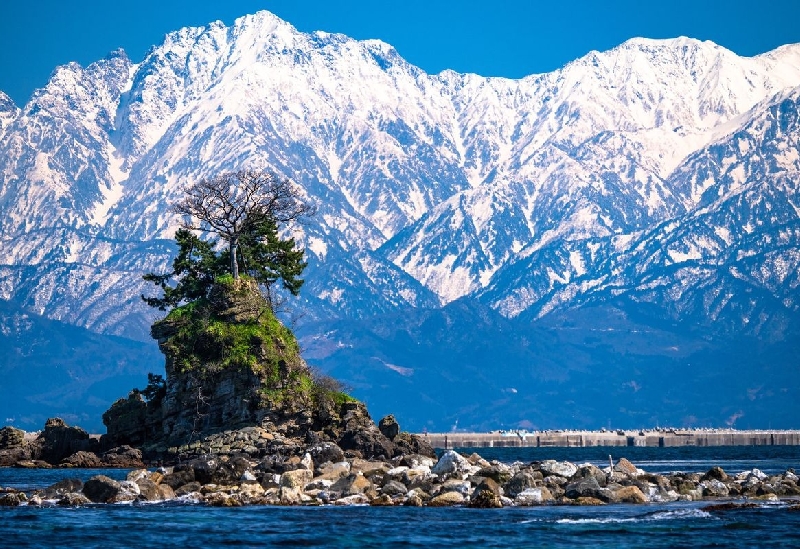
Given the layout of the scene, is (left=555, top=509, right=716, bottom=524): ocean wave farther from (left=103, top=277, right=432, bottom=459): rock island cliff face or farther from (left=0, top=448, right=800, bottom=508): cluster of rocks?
(left=103, top=277, right=432, bottom=459): rock island cliff face

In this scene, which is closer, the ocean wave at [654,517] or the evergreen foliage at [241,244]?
the ocean wave at [654,517]

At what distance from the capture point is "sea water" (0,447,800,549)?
63594 millimetres

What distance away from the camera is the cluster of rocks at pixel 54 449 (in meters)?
126

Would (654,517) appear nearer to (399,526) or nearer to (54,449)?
(399,526)

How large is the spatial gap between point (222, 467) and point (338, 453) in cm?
1193

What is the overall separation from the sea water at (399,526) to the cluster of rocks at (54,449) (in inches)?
1893

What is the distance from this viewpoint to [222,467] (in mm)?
89312

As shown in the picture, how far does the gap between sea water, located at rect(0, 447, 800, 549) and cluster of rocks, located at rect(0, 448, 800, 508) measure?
7.23 feet

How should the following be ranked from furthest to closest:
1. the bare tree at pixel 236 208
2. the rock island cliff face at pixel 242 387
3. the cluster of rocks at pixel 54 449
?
the cluster of rocks at pixel 54 449 < the bare tree at pixel 236 208 < the rock island cliff face at pixel 242 387

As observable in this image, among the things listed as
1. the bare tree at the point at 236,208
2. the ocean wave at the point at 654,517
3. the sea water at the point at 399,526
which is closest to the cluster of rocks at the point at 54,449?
the bare tree at the point at 236,208

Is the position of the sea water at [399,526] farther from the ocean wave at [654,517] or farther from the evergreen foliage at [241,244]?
the evergreen foliage at [241,244]

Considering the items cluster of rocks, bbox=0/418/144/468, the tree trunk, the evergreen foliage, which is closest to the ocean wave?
the tree trunk

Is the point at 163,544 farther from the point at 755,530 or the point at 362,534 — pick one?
the point at 755,530

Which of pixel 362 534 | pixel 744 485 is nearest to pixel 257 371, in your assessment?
pixel 744 485
